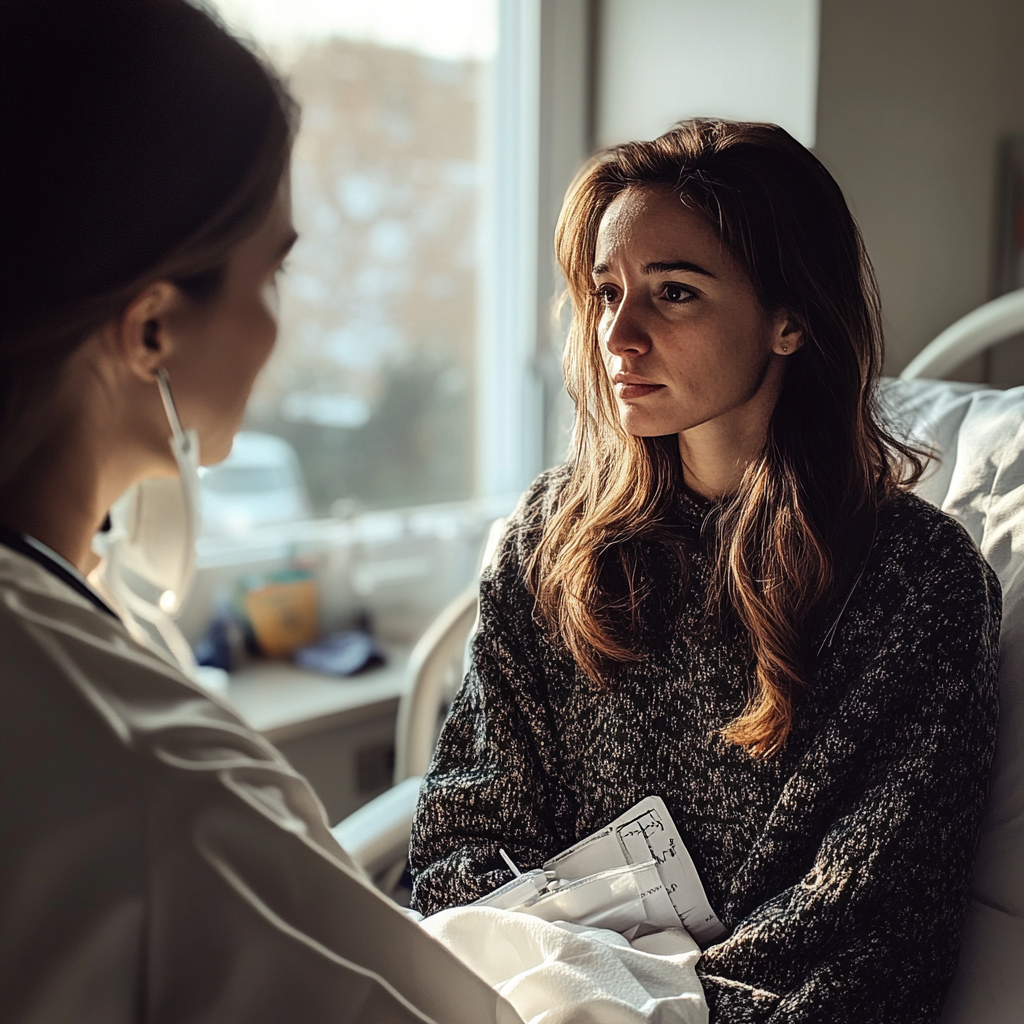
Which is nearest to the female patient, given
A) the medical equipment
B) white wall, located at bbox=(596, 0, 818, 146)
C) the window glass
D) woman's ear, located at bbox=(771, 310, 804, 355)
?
woman's ear, located at bbox=(771, 310, 804, 355)

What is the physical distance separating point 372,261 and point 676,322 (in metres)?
1.26

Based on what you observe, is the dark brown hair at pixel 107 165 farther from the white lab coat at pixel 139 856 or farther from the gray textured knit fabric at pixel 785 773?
the gray textured knit fabric at pixel 785 773

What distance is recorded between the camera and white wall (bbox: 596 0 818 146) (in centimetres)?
172

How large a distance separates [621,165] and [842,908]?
752 millimetres

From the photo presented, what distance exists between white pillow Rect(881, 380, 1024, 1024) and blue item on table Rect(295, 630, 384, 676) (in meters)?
1.06

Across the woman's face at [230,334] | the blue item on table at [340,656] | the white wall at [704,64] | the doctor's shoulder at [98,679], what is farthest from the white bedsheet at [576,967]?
the white wall at [704,64]

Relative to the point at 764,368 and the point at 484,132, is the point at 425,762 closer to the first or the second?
the point at 764,368

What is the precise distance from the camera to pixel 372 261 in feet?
7.19

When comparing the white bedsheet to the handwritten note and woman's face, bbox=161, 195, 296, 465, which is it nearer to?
the handwritten note

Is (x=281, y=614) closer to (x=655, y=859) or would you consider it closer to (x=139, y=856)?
(x=655, y=859)

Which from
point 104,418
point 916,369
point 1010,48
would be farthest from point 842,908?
point 1010,48

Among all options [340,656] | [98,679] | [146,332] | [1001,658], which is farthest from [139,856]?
[340,656]

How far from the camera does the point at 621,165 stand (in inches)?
44.2

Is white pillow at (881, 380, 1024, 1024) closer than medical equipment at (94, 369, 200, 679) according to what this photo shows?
Yes
